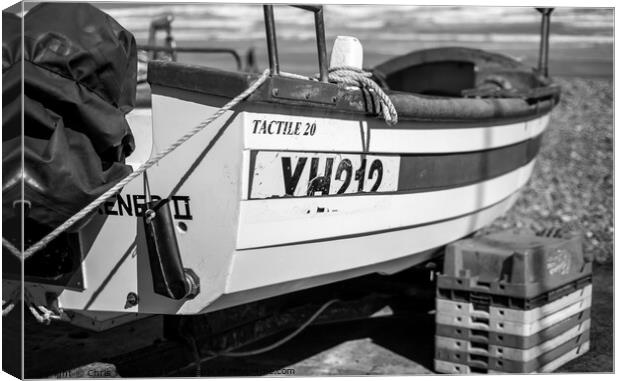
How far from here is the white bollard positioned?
13.1 feet

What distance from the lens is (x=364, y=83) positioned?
3.90m

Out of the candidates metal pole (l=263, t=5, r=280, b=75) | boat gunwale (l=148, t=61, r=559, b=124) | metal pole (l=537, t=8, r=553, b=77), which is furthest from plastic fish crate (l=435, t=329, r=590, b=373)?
metal pole (l=537, t=8, r=553, b=77)

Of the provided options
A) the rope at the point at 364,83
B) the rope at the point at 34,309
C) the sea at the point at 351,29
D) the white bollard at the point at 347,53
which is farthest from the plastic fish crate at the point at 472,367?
the sea at the point at 351,29

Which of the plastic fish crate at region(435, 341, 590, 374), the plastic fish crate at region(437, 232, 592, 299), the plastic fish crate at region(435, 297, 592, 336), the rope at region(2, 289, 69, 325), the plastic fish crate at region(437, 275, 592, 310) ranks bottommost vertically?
the plastic fish crate at region(435, 341, 590, 374)

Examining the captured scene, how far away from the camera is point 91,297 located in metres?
3.86

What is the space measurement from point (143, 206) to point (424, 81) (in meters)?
3.97

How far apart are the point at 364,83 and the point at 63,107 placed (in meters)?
1.29

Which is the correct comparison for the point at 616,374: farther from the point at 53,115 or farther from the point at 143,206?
the point at 53,115

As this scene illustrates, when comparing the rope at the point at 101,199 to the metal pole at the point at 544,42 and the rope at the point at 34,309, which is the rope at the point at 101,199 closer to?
the rope at the point at 34,309

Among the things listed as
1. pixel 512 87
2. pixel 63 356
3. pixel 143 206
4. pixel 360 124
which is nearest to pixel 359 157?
pixel 360 124

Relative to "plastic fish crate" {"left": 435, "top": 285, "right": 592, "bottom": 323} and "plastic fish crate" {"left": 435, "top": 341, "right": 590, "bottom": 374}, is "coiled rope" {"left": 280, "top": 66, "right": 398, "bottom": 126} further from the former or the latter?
"plastic fish crate" {"left": 435, "top": 341, "right": 590, "bottom": 374}

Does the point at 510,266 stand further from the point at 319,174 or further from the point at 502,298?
the point at 319,174

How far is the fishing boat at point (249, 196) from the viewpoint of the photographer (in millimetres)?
3484

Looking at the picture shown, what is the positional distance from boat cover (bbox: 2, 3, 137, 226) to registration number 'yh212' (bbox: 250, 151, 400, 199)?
1.88 feet
